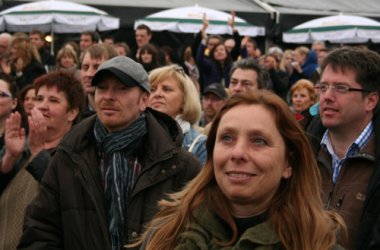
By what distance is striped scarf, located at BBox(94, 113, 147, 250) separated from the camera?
469 centimetres

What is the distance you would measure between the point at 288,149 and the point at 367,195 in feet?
4.38

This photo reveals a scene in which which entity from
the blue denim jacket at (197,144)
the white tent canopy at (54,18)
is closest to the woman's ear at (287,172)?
the blue denim jacket at (197,144)

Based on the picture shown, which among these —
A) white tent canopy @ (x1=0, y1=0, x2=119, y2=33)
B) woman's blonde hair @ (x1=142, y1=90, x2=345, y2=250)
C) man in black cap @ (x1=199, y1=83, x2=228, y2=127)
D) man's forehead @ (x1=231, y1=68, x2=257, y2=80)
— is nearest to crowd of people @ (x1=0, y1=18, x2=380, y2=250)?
woman's blonde hair @ (x1=142, y1=90, x2=345, y2=250)

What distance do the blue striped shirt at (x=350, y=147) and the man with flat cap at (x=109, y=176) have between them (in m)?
0.81

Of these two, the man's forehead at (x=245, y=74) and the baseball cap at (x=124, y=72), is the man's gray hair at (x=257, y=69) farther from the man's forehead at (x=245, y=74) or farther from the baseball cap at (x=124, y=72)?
the baseball cap at (x=124, y=72)

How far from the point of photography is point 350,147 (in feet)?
16.3

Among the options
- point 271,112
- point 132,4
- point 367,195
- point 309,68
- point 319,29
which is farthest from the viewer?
point 132,4

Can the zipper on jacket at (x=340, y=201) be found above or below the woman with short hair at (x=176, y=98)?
below

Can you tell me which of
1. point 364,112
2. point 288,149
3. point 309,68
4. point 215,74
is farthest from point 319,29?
point 288,149

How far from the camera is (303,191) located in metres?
3.44

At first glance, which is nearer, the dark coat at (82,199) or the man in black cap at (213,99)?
the dark coat at (82,199)

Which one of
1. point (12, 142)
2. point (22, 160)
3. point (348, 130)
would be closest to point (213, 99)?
point (22, 160)

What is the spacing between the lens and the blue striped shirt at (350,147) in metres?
4.96

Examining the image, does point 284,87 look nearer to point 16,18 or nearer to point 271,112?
point 16,18
